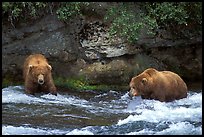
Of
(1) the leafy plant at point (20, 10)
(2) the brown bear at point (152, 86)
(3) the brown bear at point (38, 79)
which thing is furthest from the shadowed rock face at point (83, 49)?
(2) the brown bear at point (152, 86)

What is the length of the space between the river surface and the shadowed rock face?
3.20 ft

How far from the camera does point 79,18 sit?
12.5m

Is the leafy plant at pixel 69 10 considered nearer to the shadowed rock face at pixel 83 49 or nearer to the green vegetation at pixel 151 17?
the shadowed rock face at pixel 83 49

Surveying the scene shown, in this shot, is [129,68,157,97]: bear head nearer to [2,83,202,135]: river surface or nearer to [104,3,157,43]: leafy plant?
[2,83,202,135]: river surface

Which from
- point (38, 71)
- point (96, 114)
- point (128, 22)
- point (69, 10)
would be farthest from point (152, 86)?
point (69, 10)

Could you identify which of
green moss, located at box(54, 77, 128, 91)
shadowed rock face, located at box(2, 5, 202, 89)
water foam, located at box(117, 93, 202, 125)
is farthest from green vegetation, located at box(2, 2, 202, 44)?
water foam, located at box(117, 93, 202, 125)

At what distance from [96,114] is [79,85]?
346 cm

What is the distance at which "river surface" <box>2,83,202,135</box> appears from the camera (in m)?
7.44

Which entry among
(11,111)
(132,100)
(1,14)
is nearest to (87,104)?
(132,100)

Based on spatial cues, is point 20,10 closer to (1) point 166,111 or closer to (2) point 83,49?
(2) point 83,49

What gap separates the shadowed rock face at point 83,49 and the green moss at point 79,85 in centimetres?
12

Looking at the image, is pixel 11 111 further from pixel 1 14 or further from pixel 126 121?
pixel 1 14

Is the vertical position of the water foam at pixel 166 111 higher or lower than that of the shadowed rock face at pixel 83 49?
lower

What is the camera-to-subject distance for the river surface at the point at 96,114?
744cm
